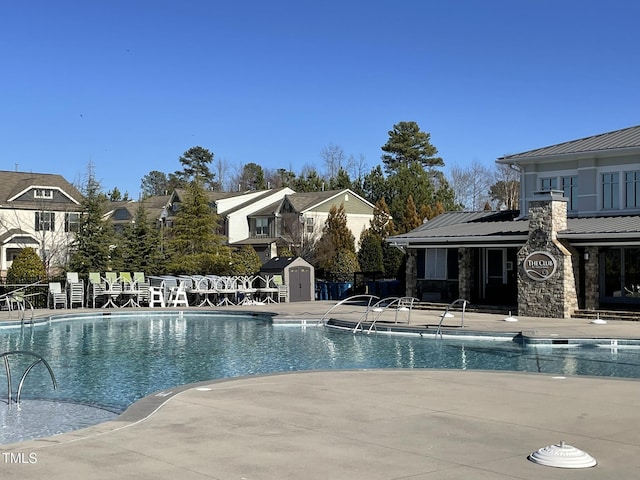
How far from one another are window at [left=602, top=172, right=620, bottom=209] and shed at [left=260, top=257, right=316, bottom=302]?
1253 cm

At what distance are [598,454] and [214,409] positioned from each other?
4.38m

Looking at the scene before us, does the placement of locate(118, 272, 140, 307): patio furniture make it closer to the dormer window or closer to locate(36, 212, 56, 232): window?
locate(36, 212, 56, 232): window

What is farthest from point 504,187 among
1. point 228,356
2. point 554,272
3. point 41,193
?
point 228,356

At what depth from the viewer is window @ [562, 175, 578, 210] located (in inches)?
1095

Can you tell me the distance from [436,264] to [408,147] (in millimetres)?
45574

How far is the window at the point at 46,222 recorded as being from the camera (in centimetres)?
4806

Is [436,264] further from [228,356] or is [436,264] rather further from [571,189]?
[228,356]

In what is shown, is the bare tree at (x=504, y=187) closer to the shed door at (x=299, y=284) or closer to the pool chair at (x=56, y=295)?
the shed door at (x=299, y=284)

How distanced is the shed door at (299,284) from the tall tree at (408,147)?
41.5 metres

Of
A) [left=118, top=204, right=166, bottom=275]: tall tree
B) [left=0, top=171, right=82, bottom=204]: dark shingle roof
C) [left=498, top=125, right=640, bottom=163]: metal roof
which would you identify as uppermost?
[left=0, top=171, right=82, bottom=204]: dark shingle roof

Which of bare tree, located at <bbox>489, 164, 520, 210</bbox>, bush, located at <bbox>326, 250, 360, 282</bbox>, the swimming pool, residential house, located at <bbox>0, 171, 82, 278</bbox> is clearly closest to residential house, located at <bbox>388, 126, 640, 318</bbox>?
the swimming pool

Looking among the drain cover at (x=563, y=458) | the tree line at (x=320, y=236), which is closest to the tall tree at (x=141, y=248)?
the tree line at (x=320, y=236)

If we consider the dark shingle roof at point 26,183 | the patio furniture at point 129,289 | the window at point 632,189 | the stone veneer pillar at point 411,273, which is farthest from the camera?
the dark shingle roof at point 26,183

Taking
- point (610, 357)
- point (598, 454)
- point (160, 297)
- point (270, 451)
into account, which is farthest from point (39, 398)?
point (160, 297)
